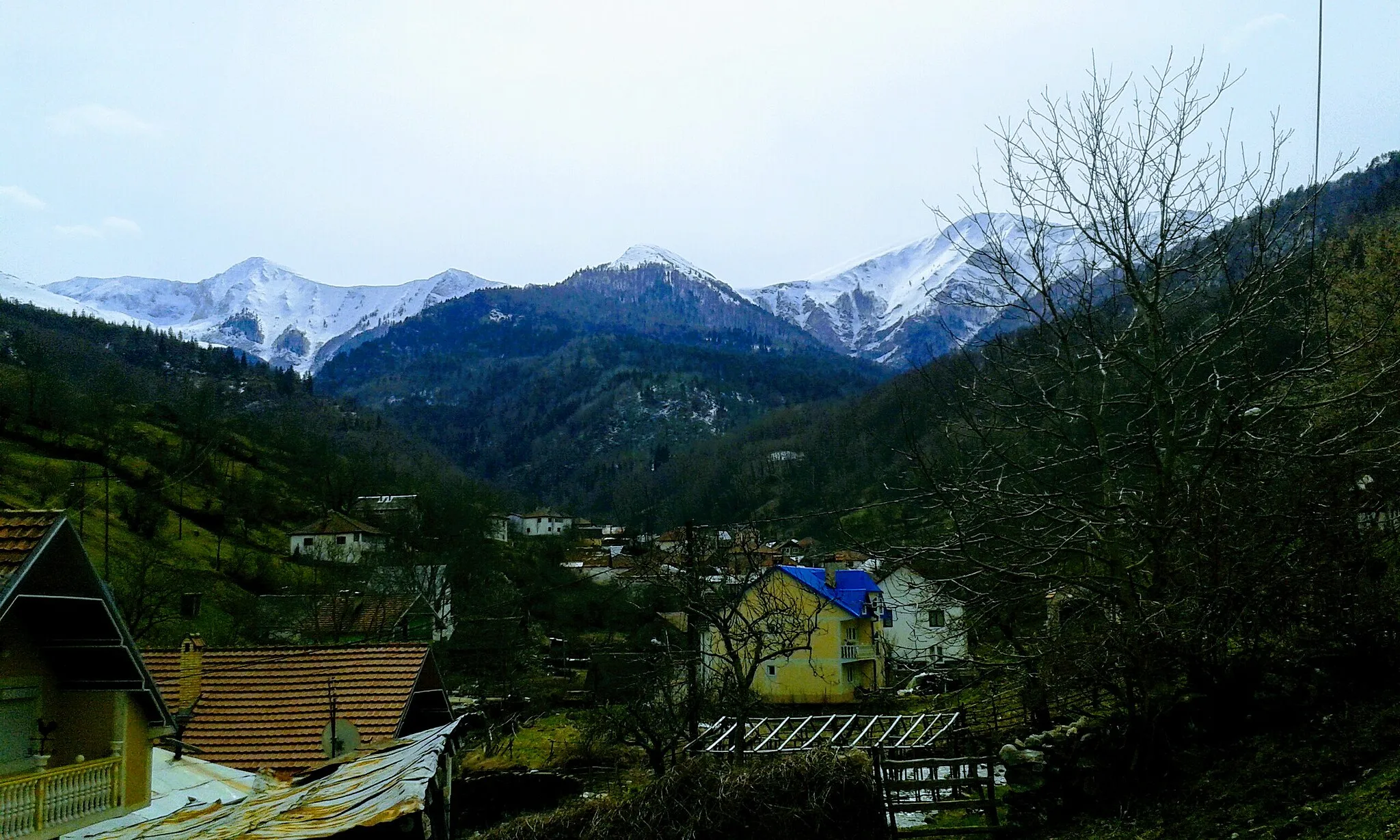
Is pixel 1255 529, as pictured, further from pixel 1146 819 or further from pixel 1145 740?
pixel 1146 819

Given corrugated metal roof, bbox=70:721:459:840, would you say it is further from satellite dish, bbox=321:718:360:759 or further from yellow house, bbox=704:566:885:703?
yellow house, bbox=704:566:885:703

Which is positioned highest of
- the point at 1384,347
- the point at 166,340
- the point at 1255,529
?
the point at 166,340

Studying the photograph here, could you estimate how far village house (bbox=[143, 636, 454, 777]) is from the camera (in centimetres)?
1455

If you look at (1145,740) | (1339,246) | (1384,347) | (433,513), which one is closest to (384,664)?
(1145,740)

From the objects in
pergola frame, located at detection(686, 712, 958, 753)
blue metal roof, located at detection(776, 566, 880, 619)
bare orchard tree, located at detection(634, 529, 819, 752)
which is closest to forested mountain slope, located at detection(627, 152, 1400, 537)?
A: blue metal roof, located at detection(776, 566, 880, 619)

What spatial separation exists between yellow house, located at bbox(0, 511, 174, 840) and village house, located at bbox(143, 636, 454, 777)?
3.12m

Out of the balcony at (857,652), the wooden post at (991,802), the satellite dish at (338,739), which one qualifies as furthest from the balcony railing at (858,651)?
the wooden post at (991,802)

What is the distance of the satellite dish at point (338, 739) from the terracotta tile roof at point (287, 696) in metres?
0.12

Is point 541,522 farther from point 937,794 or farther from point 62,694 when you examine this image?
point 937,794

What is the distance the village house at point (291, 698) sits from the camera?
47.7 ft

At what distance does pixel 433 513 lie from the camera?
57.4 m

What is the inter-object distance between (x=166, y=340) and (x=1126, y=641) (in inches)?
5715

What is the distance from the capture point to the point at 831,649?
36.8m

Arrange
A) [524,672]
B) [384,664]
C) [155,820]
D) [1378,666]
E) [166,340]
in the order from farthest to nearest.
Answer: [166,340]
[524,672]
[384,664]
[155,820]
[1378,666]
